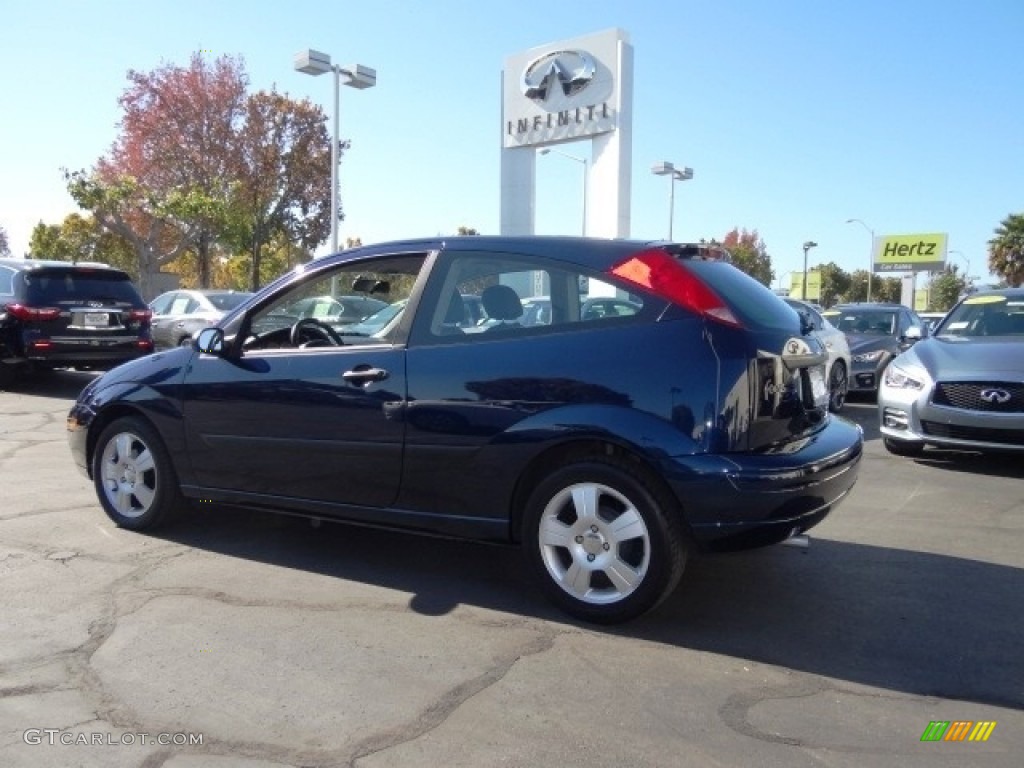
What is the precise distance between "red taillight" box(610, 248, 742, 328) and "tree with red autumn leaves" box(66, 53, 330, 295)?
32575mm

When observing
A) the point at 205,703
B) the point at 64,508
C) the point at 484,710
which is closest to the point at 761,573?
the point at 484,710

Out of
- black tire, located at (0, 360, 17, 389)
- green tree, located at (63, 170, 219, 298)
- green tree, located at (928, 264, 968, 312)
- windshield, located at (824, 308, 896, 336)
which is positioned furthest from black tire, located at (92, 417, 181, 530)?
green tree, located at (928, 264, 968, 312)

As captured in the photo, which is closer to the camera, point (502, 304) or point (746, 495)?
point (746, 495)

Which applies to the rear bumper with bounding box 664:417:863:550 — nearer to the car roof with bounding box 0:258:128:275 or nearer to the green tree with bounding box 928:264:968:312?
the car roof with bounding box 0:258:128:275

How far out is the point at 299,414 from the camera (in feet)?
14.8

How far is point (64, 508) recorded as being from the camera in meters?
5.88

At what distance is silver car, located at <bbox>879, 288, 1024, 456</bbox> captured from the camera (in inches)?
270

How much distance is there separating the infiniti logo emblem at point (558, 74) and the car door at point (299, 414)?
56.3 ft

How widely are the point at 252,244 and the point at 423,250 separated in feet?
131

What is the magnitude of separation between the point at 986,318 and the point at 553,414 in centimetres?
627

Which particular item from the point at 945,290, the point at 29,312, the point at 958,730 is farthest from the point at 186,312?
the point at 945,290

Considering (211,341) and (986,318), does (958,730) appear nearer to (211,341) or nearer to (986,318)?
(211,341)

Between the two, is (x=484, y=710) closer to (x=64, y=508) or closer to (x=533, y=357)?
(x=533, y=357)

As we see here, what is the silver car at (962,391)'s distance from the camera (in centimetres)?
685
